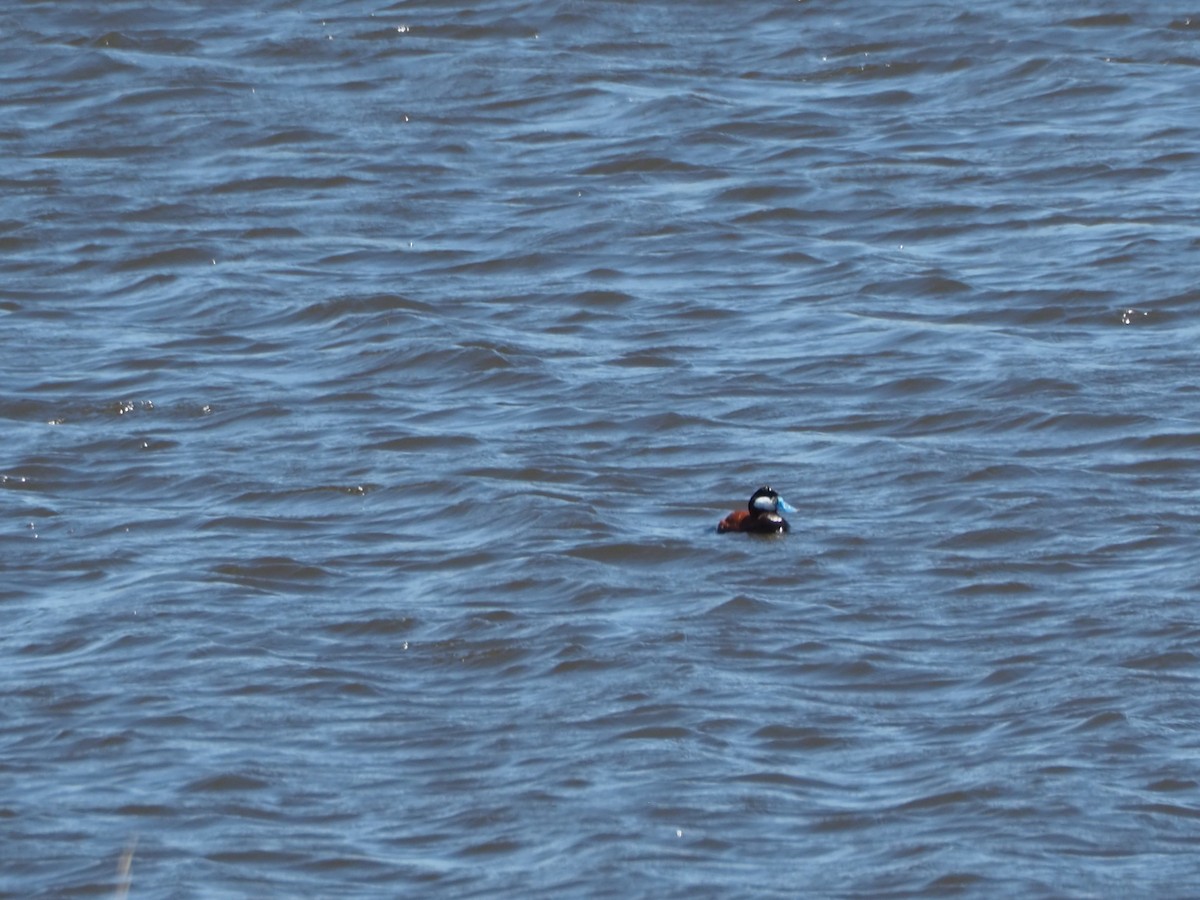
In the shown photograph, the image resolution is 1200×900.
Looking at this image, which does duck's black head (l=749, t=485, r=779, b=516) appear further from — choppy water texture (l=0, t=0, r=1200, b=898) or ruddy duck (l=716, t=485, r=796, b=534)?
choppy water texture (l=0, t=0, r=1200, b=898)

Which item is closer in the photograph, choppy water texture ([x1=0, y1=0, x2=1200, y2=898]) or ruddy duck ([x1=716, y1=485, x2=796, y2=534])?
choppy water texture ([x1=0, y1=0, x2=1200, y2=898])

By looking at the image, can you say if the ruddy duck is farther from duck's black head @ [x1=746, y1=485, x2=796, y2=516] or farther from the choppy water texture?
the choppy water texture

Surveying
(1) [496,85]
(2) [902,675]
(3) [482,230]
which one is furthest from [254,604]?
(1) [496,85]

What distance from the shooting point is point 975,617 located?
9.58 m

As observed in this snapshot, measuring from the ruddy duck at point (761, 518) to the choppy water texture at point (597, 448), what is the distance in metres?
0.13

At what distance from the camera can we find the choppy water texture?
8109 millimetres

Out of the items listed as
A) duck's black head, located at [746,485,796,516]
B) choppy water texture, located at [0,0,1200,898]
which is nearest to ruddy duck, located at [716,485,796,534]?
duck's black head, located at [746,485,796,516]

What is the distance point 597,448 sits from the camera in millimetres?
11656

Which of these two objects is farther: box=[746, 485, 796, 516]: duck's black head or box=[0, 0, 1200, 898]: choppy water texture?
box=[746, 485, 796, 516]: duck's black head

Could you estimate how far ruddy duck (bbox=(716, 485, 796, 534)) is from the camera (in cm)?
1036

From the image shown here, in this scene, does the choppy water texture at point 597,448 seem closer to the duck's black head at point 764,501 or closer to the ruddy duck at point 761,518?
the ruddy duck at point 761,518

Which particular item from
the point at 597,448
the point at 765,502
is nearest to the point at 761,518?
the point at 765,502

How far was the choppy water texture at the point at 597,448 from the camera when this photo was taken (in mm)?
8109

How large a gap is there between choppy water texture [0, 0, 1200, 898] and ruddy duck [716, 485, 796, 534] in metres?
0.13
